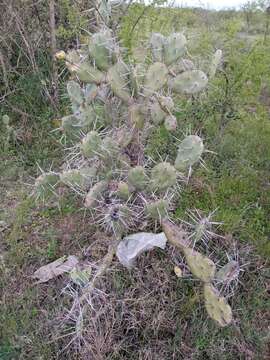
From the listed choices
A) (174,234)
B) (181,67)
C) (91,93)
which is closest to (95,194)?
(174,234)

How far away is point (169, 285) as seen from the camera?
316 cm

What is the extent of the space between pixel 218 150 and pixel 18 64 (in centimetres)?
238

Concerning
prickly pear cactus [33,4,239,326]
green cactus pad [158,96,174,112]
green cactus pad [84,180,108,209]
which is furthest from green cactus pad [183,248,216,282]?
green cactus pad [158,96,174,112]

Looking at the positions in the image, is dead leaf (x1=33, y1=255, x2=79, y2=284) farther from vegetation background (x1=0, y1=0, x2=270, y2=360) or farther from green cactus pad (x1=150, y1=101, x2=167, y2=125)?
green cactus pad (x1=150, y1=101, x2=167, y2=125)

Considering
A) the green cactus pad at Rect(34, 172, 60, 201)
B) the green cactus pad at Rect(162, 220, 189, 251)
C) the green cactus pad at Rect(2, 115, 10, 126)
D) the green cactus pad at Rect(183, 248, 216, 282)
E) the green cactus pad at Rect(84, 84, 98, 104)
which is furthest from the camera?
the green cactus pad at Rect(2, 115, 10, 126)

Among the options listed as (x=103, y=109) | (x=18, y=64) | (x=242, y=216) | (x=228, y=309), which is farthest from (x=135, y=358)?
(x=18, y=64)

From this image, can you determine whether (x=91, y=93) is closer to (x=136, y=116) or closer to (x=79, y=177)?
(x=136, y=116)

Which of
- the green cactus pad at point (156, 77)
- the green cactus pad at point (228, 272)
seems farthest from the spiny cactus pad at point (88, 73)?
the green cactus pad at point (228, 272)

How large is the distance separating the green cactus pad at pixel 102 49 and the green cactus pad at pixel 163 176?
2.27ft

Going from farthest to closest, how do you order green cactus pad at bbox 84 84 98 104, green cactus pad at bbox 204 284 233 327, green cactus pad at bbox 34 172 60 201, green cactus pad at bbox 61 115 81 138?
green cactus pad at bbox 61 115 81 138 < green cactus pad at bbox 34 172 60 201 < green cactus pad at bbox 84 84 98 104 < green cactus pad at bbox 204 284 233 327

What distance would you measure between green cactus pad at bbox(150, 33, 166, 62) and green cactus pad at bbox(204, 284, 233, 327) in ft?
4.51

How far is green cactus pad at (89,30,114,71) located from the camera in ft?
9.75

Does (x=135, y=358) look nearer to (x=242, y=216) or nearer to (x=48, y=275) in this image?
(x=48, y=275)

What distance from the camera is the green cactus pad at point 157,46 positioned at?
9.98ft
